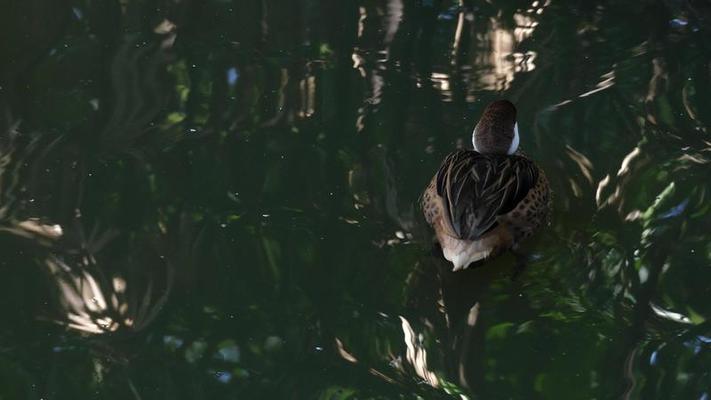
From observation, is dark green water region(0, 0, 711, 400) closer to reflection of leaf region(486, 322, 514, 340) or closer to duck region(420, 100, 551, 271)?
reflection of leaf region(486, 322, 514, 340)

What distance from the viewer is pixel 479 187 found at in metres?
4.83

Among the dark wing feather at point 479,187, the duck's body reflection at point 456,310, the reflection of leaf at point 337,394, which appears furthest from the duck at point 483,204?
the reflection of leaf at point 337,394

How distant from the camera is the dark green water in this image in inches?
172

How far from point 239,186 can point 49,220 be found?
0.91 meters

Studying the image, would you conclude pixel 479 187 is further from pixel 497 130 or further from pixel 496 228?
pixel 497 130

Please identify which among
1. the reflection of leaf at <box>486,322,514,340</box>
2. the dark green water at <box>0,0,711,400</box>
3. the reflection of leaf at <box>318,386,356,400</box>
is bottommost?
the reflection of leaf at <box>318,386,356,400</box>

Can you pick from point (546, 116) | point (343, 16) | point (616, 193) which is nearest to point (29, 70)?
point (343, 16)

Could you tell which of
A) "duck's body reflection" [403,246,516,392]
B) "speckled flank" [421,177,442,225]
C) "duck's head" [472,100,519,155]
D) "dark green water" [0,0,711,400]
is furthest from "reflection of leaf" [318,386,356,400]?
"duck's head" [472,100,519,155]

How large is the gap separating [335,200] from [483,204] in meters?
0.77

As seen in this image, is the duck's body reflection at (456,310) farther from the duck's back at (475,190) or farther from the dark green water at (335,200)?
the duck's back at (475,190)

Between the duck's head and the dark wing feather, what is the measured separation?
0.64 feet

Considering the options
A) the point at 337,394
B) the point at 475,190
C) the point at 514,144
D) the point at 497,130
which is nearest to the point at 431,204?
the point at 475,190

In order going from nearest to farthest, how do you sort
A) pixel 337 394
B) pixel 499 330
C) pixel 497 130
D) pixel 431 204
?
1. pixel 337 394
2. pixel 499 330
3. pixel 431 204
4. pixel 497 130

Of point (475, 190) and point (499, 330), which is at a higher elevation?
point (475, 190)
